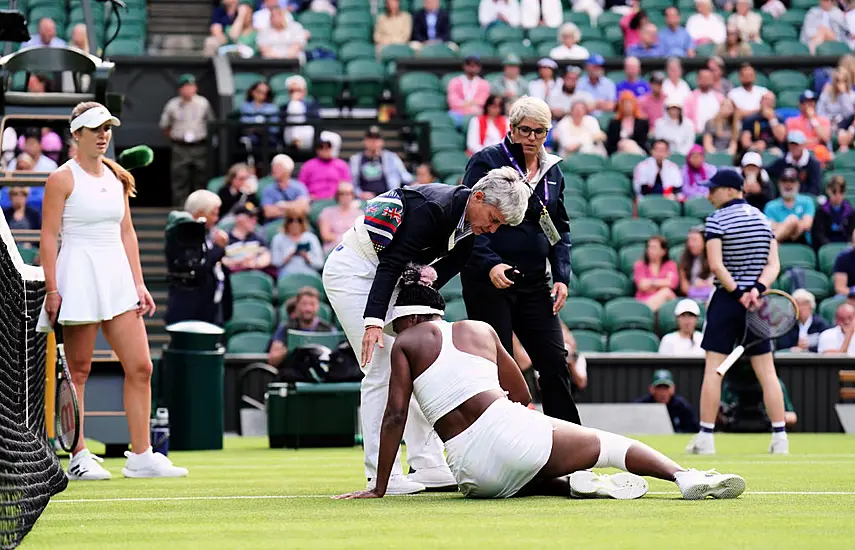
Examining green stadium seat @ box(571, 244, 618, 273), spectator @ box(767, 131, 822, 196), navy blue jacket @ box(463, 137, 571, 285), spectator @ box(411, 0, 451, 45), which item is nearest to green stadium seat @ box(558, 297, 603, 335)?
green stadium seat @ box(571, 244, 618, 273)

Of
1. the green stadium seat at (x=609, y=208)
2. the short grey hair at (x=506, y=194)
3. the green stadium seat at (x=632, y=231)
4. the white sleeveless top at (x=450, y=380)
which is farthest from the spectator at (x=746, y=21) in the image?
the white sleeveless top at (x=450, y=380)

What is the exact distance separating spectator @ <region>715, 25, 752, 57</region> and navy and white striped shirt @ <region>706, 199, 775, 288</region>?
10.9 metres

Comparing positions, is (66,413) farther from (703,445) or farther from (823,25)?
(823,25)

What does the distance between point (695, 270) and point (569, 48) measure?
4946 mm

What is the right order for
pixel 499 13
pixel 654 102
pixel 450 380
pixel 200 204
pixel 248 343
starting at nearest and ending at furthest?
pixel 450 380
pixel 200 204
pixel 248 343
pixel 654 102
pixel 499 13

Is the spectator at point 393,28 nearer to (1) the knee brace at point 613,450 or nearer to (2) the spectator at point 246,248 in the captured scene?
(2) the spectator at point 246,248

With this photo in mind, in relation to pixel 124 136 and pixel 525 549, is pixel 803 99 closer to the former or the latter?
pixel 124 136

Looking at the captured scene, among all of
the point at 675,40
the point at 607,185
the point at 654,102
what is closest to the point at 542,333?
the point at 607,185

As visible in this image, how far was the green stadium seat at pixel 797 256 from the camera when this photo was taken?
17891 mm

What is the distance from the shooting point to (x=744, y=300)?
11.3m

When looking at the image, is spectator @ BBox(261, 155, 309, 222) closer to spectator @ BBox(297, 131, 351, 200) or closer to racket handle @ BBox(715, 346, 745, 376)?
spectator @ BBox(297, 131, 351, 200)

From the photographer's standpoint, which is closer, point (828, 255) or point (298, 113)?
point (828, 255)

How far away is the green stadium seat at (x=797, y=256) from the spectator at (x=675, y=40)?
16.2ft

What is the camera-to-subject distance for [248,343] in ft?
51.7
